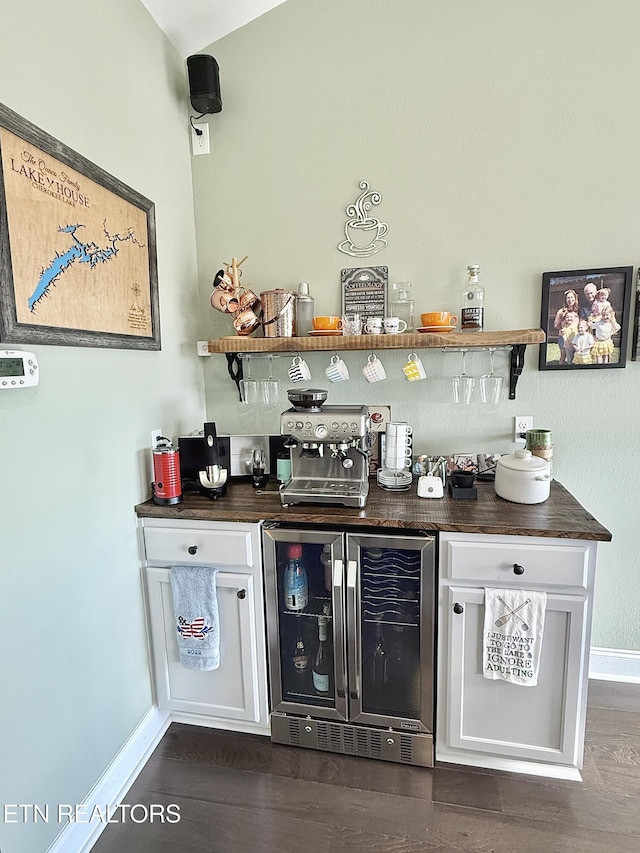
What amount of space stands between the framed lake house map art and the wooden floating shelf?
379 mm

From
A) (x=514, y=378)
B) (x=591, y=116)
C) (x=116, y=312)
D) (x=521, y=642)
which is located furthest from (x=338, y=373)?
(x=591, y=116)

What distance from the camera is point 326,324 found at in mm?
1979

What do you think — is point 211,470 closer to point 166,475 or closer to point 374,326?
point 166,475

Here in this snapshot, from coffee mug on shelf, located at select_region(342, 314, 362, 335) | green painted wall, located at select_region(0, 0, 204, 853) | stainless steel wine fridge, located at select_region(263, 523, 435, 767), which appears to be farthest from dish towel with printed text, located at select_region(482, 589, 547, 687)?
green painted wall, located at select_region(0, 0, 204, 853)

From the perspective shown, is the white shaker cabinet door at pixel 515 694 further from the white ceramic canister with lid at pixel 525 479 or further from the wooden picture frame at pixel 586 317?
the wooden picture frame at pixel 586 317

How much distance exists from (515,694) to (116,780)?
1.41 meters

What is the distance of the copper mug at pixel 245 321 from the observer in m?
2.05

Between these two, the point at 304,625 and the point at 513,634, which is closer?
the point at 513,634

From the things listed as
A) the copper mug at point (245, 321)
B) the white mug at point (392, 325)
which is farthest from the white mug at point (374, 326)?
the copper mug at point (245, 321)

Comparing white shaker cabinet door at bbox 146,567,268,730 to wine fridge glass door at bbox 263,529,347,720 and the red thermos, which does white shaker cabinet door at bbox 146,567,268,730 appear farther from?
the red thermos

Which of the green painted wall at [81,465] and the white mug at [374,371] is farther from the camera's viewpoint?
the white mug at [374,371]

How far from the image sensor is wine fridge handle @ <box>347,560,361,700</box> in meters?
1.64

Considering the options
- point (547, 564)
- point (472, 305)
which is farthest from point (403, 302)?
point (547, 564)

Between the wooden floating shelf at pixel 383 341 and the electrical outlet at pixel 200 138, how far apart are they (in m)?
0.94
